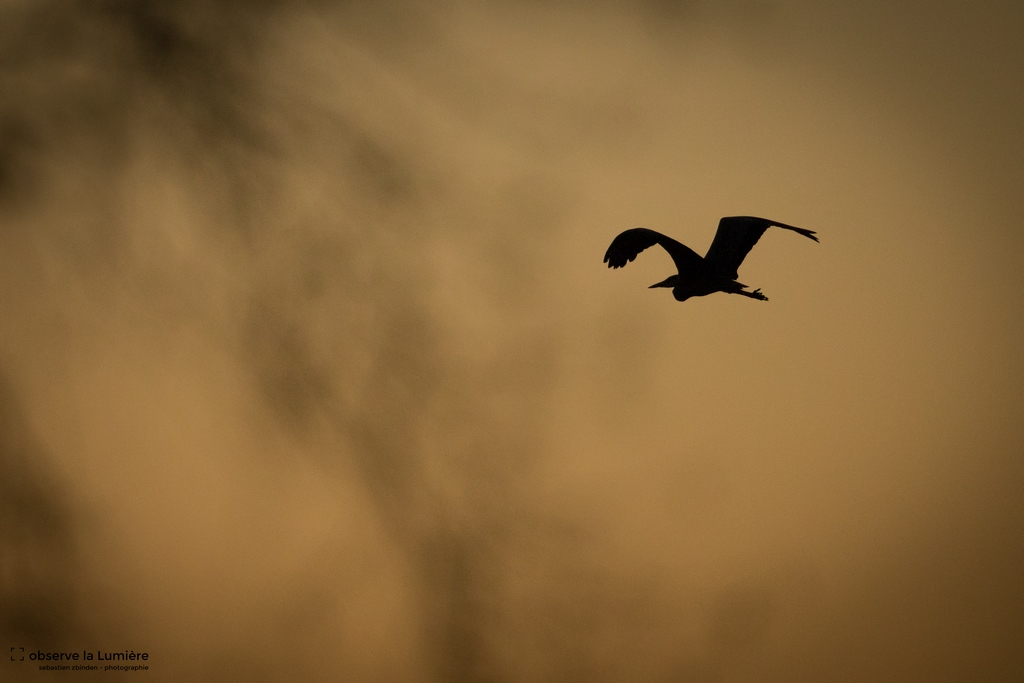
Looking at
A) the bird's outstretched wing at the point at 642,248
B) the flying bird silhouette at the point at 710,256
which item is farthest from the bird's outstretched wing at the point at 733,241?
the bird's outstretched wing at the point at 642,248

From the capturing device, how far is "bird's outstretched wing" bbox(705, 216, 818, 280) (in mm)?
20219

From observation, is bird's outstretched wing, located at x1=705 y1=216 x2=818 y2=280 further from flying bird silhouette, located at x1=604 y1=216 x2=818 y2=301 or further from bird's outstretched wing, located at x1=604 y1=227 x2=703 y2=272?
bird's outstretched wing, located at x1=604 y1=227 x2=703 y2=272

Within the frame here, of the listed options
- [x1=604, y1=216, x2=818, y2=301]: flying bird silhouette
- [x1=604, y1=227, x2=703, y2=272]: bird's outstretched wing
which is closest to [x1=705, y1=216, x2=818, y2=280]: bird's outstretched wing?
[x1=604, y1=216, x2=818, y2=301]: flying bird silhouette

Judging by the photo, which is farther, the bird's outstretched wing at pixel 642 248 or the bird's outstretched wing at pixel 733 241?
the bird's outstretched wing at pixel 733 241

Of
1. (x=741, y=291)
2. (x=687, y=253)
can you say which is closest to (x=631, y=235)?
(x=687, y=253)

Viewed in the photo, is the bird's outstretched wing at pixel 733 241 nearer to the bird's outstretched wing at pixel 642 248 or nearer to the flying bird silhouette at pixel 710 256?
the flying bird silhouette at pixel 710 256

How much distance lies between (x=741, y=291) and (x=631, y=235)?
288cm

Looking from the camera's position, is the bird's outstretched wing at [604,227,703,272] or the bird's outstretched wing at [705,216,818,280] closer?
the bird's outstretched wing at [604,227,703,272]

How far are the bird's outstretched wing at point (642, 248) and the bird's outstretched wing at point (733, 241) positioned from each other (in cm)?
56

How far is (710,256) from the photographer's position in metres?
20.4

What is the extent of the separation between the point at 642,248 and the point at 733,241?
6.86ft

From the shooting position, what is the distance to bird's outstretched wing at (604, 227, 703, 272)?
19.7m

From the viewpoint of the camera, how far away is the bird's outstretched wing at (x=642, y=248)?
64.6 feet

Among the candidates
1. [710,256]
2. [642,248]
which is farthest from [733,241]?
[642,248]
